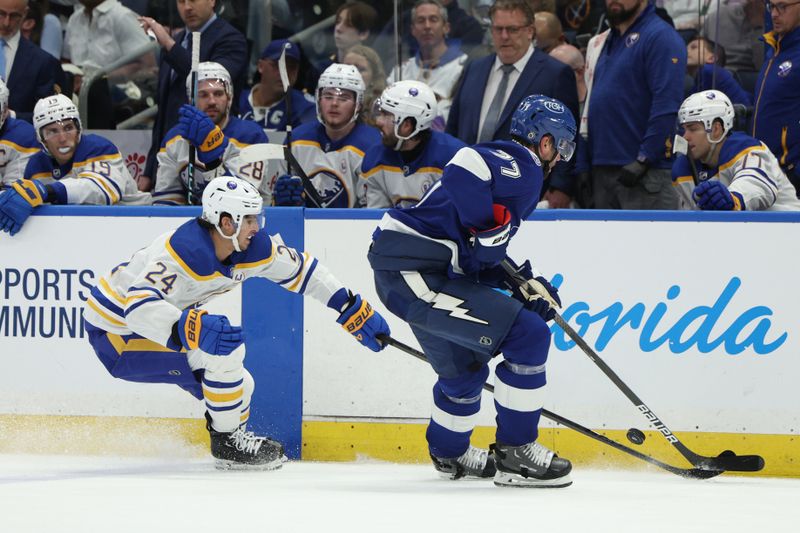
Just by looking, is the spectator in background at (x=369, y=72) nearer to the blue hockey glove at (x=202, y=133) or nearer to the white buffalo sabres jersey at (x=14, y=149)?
the blue hockey glove at (x=202, y=133)

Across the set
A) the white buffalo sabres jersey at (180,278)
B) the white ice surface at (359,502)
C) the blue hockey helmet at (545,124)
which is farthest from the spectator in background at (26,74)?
the blue hockey helmet at (545,124)

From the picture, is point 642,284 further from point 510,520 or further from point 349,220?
point 510,520

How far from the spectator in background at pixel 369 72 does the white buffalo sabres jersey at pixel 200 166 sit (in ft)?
2.26

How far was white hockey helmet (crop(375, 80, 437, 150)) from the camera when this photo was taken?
6.09 m

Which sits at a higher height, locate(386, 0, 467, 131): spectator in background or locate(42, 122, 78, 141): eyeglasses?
locate(386, 0, 467, 131): spectator in background

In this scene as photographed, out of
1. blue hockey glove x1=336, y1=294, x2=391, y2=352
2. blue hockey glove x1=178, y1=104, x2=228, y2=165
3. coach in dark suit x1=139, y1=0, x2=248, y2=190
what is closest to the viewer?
blue hockey glove x1=336, y1=294, x2=391, y2=352

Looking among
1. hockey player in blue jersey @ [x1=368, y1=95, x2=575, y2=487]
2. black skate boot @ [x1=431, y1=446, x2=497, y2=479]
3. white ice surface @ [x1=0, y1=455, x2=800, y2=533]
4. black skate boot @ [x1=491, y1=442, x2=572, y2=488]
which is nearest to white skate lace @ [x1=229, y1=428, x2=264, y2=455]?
white ice surface @ [x1=0, y1=455, x2=800, y2=533]

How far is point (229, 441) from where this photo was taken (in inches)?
214

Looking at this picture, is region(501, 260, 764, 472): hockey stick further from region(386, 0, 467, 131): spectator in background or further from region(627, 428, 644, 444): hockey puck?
region(386, 0, 467, 131): spectator in background

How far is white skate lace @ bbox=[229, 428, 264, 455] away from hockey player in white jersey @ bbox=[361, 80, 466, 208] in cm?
134

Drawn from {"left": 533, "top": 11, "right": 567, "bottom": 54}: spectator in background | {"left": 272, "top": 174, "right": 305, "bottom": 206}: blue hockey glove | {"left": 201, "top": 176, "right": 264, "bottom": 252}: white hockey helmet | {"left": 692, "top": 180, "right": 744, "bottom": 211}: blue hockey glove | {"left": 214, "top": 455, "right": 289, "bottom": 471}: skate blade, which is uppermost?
{"left": 533, "top": 11, "right": 567, "bottom": 54}: spectator in background

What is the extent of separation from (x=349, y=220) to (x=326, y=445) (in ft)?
3.29

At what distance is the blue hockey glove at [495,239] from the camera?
4617 millimetres

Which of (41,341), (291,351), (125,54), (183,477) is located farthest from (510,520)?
(125,54)
